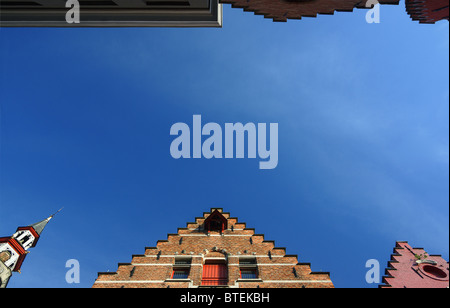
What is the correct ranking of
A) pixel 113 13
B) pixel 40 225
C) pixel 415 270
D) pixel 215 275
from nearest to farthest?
pixel 215 275
pixel 415 270
pixel 113 13
pixel 40 225

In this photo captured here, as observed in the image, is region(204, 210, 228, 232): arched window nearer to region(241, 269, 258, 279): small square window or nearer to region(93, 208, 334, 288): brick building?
region(93, 208, 334, 288): brick building

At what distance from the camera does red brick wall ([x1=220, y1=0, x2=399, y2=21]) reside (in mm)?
12656

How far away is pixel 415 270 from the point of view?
1134 cm

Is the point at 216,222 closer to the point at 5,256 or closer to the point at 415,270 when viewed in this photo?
the point at 415,270

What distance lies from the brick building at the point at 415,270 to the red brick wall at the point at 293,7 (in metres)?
14.4

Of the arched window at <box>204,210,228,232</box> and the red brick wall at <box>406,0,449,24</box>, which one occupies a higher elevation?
the red brick wall at <box>406,0,449,24</box>

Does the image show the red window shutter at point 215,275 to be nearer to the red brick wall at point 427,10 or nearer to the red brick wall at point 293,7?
the red brick wall at point 293,7

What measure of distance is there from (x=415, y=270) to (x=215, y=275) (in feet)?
Result: 34.1

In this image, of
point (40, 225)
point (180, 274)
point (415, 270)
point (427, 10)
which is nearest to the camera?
point (180, 274)

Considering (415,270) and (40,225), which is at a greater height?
(40,225)

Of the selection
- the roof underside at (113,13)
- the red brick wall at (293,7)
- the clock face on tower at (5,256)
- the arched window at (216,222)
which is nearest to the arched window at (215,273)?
the arched window at (216,222)

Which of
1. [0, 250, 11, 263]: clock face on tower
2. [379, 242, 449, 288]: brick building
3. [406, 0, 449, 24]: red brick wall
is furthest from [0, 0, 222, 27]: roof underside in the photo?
[0, 250, 11, 263]: clock face on tower

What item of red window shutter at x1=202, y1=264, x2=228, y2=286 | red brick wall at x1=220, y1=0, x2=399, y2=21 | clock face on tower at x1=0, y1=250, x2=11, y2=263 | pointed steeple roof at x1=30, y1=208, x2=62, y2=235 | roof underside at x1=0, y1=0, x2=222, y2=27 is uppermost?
red brick wall at x1=220, y1=0, x2=399, y2=21

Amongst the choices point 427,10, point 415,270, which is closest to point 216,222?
point 415,270
